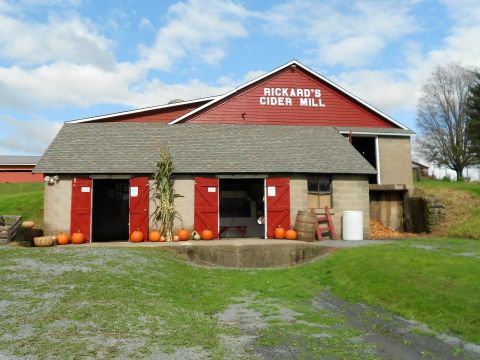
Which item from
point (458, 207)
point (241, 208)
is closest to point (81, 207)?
point (241, 208)

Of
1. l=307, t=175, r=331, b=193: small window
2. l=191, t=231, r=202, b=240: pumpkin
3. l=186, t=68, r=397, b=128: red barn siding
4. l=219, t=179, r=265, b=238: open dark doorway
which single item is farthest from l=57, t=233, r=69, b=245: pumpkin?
A: l=307, t=175, r=331, b=193: small window

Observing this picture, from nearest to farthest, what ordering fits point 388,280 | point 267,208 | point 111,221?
1. point 388,280
2. point 267,208
3. point 111,221

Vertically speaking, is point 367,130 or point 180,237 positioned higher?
point 367,130

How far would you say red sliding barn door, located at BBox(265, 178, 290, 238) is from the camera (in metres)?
17.8

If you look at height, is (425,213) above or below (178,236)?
above

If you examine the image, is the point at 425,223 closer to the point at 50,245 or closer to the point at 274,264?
the point at 274,264

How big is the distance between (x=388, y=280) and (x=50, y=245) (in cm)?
1241

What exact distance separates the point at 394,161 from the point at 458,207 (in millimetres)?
4348

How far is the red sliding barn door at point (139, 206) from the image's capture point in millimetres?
16969

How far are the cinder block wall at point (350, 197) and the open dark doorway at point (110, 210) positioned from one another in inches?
442

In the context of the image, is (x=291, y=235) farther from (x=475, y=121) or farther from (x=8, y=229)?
(x=475, y=121)

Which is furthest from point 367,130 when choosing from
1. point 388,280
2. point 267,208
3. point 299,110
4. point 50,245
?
point 50,245

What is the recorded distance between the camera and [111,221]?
2208 cm

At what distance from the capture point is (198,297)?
9367 mm
